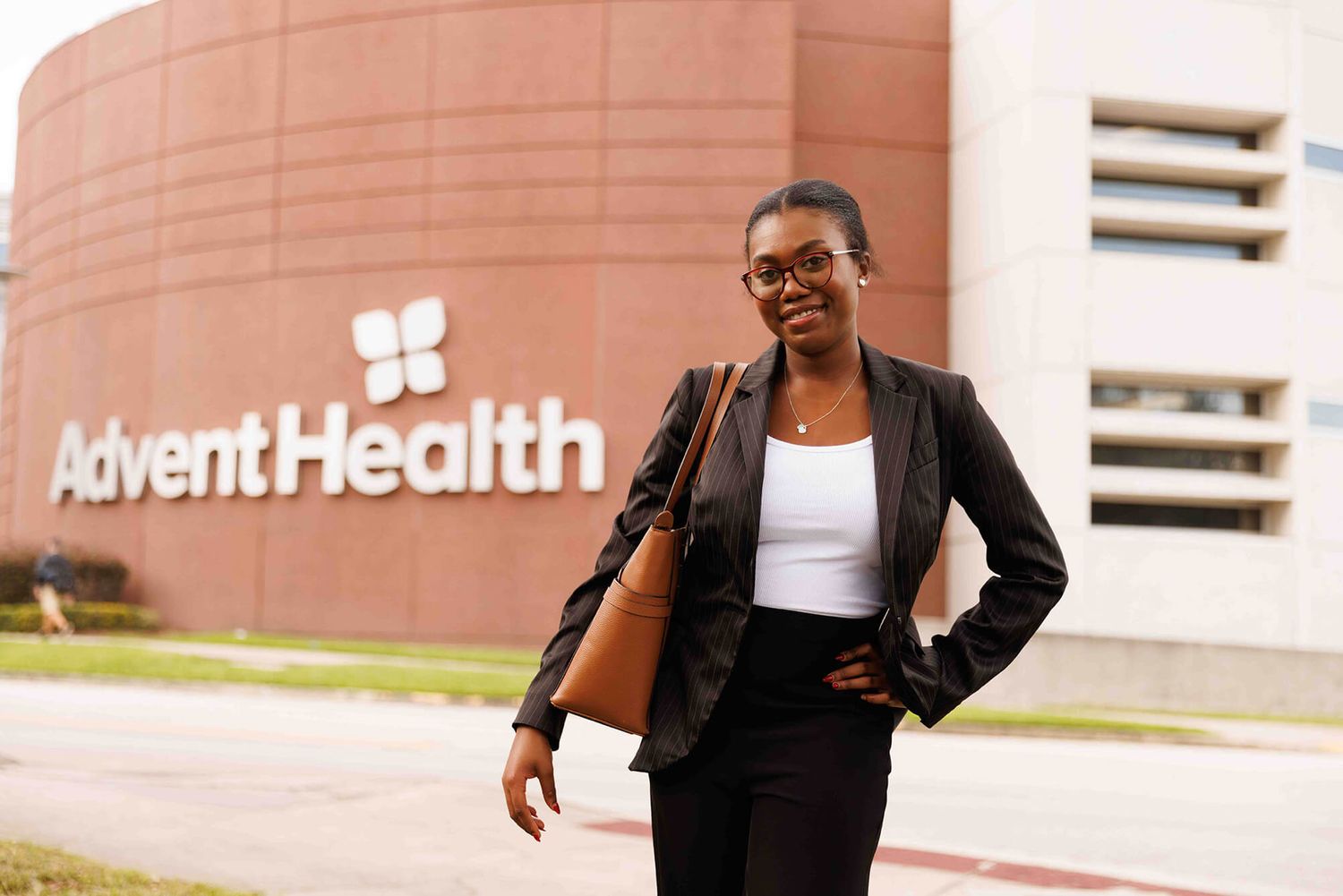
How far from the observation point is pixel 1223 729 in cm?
1766

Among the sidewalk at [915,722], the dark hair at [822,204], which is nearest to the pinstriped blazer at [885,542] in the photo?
the dark hair at [822,204]

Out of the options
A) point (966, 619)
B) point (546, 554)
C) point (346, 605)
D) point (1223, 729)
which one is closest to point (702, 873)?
point (966, 619)

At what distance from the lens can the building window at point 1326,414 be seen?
24.1 meters

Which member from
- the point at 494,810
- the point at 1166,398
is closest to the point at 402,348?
the point at 1166,398

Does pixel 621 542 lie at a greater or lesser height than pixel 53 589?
greater

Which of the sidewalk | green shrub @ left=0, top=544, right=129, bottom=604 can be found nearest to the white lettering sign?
green shrub @ left=0, top=544, right=129, bottom=604

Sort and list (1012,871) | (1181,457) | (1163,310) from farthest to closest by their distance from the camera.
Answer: (1181,457) < (1163,310) < (1012,871)

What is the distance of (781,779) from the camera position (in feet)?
8.50

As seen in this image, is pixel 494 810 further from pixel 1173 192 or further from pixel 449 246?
pixel 1173 192

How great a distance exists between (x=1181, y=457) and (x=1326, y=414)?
8.06 feet

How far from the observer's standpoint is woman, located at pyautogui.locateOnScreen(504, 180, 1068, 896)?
8.55ft

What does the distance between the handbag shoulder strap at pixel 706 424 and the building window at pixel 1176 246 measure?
23.1 meters

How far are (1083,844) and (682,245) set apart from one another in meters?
17.5

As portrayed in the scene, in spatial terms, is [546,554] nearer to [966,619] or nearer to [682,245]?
[682,245]
